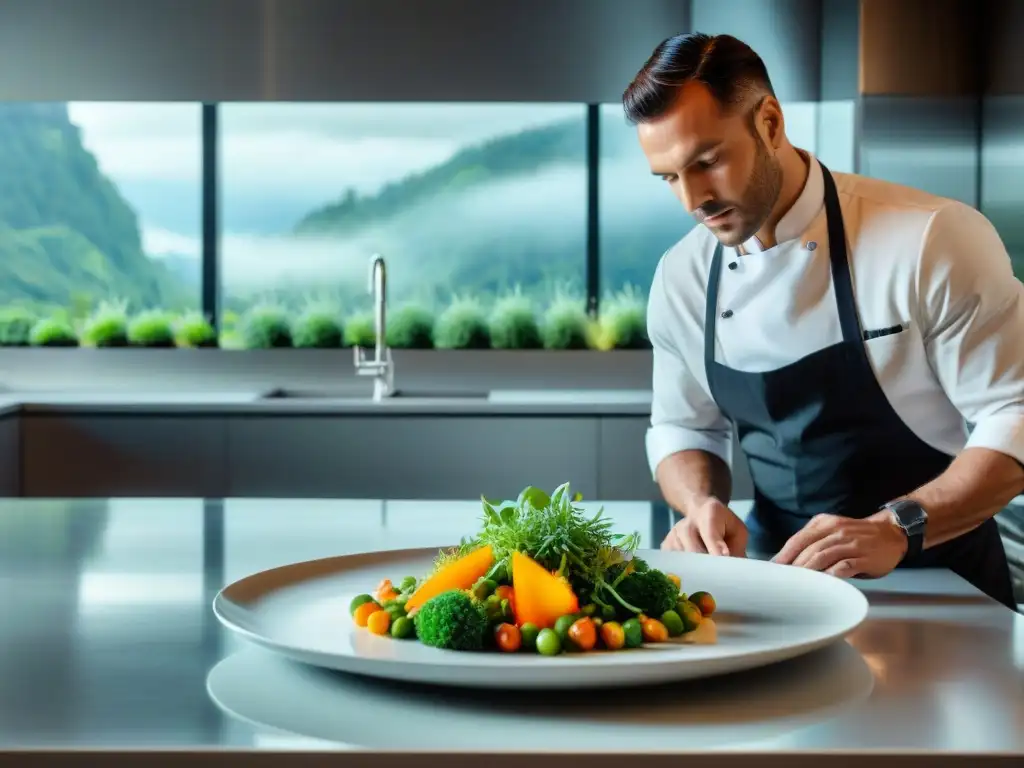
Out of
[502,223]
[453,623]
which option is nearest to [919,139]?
[502,223]

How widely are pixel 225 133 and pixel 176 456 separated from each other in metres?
1.43

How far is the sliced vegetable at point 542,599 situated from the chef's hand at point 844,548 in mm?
397

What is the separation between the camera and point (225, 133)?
472 centimetres

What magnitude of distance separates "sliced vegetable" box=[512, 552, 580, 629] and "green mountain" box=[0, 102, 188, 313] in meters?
3.94

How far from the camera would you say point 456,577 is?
1.19 metres

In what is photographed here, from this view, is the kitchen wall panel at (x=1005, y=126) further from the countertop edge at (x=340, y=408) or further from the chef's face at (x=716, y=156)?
the chef's face at (x=716, y=156)

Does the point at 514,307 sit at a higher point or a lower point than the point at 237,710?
higher

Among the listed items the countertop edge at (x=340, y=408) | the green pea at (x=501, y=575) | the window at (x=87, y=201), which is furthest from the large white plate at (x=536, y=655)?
the window at (x=87, y=201)

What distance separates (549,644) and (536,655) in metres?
0.02

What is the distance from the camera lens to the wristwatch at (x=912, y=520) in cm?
154

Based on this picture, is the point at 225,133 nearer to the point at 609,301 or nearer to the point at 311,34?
the point at 311,34

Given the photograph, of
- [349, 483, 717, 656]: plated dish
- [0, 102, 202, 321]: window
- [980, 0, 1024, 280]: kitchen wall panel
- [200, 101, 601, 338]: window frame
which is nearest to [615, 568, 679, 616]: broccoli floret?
[349, 483, 717, 656]: plated dish

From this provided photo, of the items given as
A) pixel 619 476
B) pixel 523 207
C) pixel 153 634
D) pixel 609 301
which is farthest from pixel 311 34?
pixel 153 634

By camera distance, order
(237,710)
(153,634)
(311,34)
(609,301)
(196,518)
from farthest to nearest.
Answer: (609,301) → (311,34) → (196,518) → (153,634) → (237,710)
